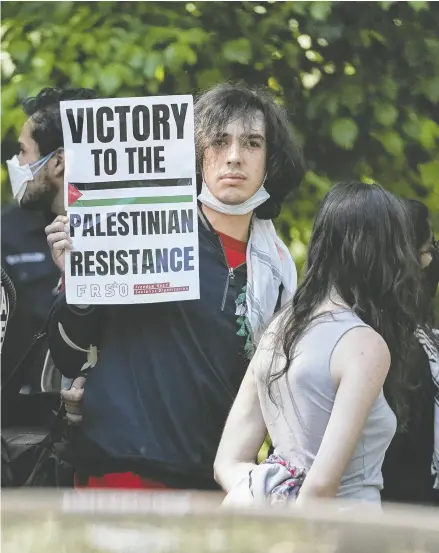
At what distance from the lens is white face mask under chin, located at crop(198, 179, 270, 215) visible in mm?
3637

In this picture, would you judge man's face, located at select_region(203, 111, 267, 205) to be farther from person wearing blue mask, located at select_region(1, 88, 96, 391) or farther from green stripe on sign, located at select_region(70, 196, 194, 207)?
person wearing blue mask, located at select_region(1, 88, 96, 391)

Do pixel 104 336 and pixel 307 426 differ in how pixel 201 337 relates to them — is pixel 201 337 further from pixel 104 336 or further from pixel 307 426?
pixel 307 426

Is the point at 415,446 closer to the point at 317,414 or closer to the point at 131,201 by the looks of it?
the point at 317,414

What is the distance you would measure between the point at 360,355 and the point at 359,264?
264 mm

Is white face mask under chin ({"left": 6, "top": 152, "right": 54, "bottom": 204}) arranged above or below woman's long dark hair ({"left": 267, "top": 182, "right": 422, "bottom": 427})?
above

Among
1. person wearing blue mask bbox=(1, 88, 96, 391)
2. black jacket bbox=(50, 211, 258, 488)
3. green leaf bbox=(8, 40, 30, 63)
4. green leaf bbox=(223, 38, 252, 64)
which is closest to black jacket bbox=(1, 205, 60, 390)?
person wearing blue mask bbox=(1, 88, 96, 391)

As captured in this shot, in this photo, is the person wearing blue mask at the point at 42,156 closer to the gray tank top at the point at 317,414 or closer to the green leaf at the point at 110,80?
the green leaf at the point at 110,80

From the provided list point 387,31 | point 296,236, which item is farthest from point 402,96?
point 296,236

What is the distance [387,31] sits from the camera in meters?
3.84

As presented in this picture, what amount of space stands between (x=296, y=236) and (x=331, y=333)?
39.5 inches

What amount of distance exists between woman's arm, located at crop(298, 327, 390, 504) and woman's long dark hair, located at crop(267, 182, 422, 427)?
0.44 feet

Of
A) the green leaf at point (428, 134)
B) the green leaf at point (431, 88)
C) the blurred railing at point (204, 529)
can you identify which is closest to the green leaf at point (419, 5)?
the green leaf at point (431, 88)

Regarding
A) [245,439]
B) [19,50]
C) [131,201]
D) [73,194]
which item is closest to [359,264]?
[245,439]

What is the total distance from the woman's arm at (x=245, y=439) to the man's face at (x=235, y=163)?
0.81 meters
